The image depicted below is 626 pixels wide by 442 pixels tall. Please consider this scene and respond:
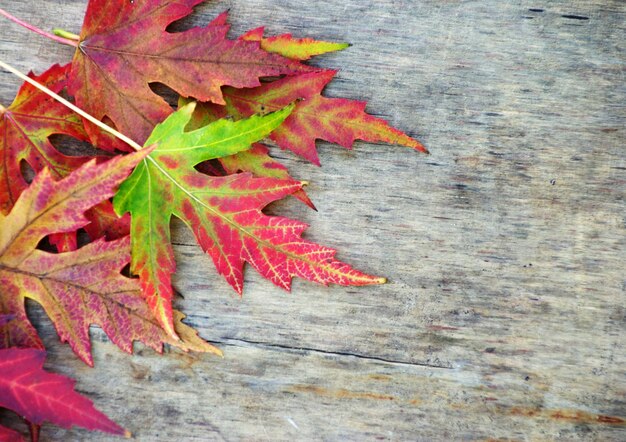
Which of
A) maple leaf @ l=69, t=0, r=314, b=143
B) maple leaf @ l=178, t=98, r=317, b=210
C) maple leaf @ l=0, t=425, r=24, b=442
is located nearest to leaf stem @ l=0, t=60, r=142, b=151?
maple leaf @ l=69, t=0, r=314, b=143

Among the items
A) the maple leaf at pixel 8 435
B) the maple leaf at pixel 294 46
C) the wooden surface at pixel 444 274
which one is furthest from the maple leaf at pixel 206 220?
the maple leaf at pixel 8 435

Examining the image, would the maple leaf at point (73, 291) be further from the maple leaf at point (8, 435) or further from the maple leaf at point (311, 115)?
the maple leaf at point (311, 115)

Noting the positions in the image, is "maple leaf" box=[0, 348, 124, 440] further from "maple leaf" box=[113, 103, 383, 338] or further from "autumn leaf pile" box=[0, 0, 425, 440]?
"maple leaf" box=[113, 103, 383, 338]

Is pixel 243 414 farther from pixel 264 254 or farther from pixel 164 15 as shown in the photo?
pixel 164 15

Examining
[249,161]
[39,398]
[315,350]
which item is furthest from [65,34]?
[315,350]

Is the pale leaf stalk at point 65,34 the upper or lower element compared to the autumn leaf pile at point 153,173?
upper

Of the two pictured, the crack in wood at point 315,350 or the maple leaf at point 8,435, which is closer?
the maple leaf at point 8,435
